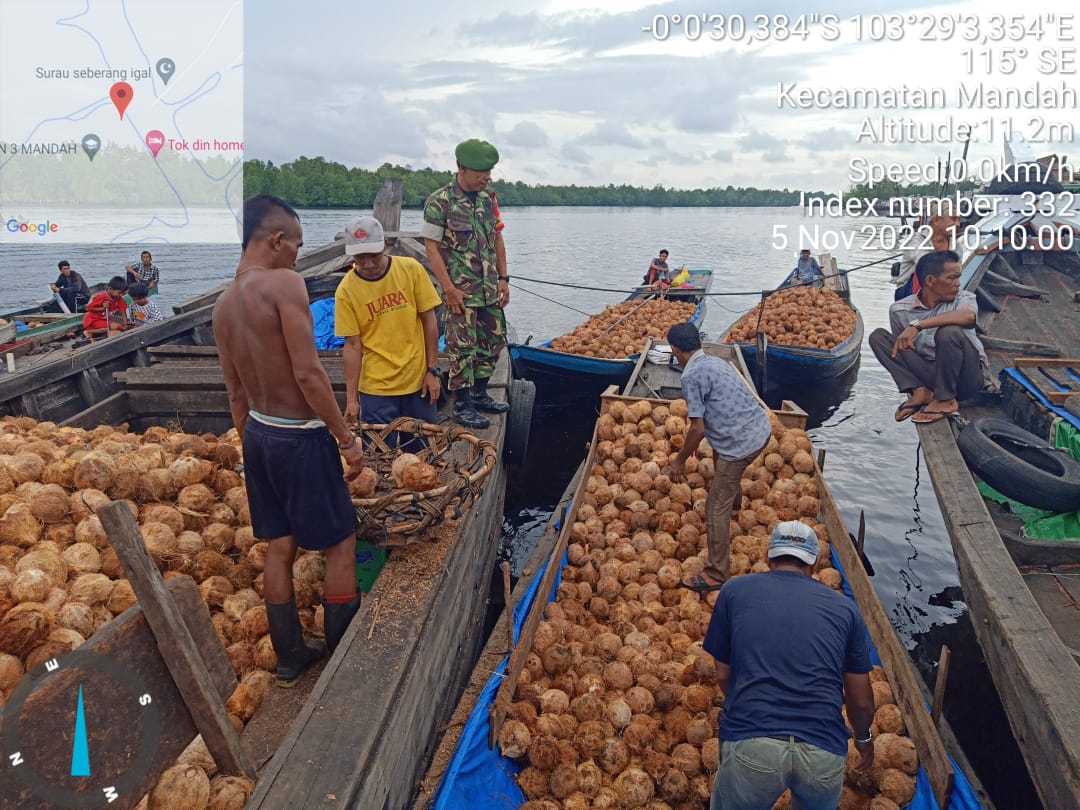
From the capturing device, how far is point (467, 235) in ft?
19.5

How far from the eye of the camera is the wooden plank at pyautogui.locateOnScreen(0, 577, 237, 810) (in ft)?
5.95

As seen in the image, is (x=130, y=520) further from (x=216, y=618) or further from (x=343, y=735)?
(x=216, y=618)

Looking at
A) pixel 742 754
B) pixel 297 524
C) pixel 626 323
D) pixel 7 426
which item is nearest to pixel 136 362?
pixel 7 426

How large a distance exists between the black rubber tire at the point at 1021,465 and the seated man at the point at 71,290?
19359 millimetres

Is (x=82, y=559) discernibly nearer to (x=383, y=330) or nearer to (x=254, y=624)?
(x=254, y=624)

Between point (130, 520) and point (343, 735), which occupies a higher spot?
point (130, 520)

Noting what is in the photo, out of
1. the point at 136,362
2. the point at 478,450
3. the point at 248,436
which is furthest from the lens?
the point at 136,362

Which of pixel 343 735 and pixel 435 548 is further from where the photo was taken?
pixel 435 548

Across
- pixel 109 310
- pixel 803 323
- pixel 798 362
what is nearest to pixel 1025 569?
pixel 798 362

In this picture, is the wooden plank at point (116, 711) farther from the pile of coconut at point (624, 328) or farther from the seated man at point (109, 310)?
the seated man at point (109, 310)

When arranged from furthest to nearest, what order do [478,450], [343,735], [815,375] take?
[815,375] → [478,450] → [343,735]

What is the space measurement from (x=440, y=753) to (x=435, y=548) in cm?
114

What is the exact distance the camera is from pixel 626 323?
16.1 m

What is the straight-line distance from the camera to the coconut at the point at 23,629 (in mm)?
3102
